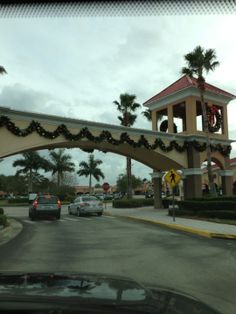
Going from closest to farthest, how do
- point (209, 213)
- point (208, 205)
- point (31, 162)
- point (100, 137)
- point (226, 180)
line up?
1. point (209, 213)
2. point (208, 205)
3. point (100, 137)
4. point (226, 180)
5. point (31, 162)

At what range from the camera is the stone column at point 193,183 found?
36062 millimetres

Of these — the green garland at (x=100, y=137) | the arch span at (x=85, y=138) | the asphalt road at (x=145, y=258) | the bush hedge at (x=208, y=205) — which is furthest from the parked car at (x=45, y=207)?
the asphalt road at (x=145, y=258)

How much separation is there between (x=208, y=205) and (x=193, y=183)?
8899mm

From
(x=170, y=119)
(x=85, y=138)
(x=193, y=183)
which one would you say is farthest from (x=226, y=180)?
(x=85, y=138)

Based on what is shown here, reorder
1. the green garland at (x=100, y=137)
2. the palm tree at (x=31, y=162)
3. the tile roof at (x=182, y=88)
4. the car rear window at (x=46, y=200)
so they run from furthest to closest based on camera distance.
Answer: the palm tree at (x=31, y=162) < the tile roof at (x=182, y=88) < the car rear window at (x=46, y=200) < the green garland at (x=100, y=137)

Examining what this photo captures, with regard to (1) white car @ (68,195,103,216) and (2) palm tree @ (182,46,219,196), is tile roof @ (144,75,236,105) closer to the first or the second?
(2) palm tree @ (182,46,219,196)

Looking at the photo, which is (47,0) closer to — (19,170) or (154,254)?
(154,254)

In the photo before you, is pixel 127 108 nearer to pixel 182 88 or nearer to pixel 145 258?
pixel 182 88

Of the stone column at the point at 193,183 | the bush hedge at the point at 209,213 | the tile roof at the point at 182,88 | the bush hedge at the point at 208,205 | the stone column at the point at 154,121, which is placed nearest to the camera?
the bush hedge at the point at 209,213

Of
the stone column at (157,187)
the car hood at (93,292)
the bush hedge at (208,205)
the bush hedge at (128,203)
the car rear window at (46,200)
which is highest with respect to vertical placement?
the stone column at (157,187)

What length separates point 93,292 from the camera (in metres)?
2.82

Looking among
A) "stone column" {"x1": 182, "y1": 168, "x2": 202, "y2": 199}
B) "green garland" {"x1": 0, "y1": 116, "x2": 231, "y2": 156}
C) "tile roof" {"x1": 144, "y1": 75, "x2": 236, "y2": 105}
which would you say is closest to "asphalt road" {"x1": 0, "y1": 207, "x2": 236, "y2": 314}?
"green garland" {"x1": 0, "y1": 116, "x2": 231, "y2": 156}

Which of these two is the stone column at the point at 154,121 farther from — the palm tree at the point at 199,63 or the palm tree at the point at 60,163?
the palm tree at the point at 60,163

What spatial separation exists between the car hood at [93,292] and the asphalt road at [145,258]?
301 cm
